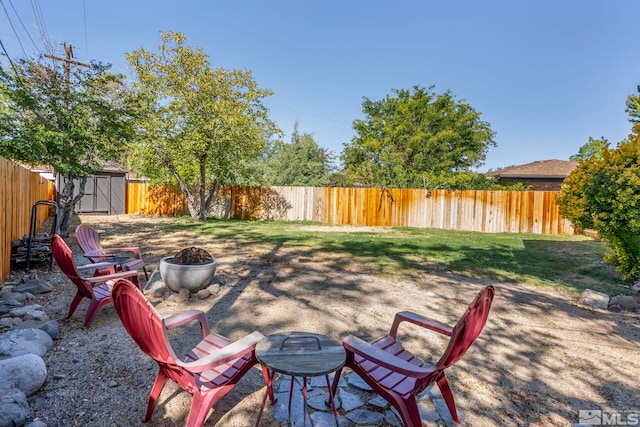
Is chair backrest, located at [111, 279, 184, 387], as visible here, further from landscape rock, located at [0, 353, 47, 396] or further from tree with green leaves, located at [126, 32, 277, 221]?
tree with green leaves, located at [126, 32, 277, 221]

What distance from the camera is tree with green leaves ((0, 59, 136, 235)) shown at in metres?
7.37

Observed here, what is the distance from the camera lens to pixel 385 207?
1554 centimetres

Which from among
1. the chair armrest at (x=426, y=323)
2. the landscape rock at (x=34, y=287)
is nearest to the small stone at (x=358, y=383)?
the chair armrest at (x=426, y=323)

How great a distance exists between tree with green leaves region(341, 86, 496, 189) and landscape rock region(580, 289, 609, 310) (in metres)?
14.4

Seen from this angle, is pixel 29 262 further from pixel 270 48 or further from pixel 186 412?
pixel 270 48

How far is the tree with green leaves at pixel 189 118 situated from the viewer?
1387 centimetres

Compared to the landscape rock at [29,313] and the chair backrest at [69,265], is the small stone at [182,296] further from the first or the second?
the landscape rock at [29,313]

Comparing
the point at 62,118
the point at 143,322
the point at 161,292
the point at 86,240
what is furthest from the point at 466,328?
the point at 62,118

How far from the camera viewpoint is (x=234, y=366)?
2.08 m

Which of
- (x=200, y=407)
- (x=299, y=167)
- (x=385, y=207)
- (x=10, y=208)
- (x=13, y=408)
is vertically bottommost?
(x=13, y=408)

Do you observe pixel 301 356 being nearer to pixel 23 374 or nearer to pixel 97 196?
pixel 23 374

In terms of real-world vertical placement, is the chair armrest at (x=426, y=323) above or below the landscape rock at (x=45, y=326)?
above

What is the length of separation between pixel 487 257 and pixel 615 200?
2970 mm

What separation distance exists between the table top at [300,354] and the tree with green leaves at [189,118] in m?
12.9
